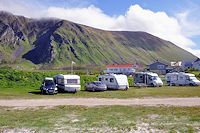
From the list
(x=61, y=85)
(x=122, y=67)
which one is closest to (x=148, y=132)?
(x=61, y=85)

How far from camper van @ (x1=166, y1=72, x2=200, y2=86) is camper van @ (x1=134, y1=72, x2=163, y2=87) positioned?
243 inches

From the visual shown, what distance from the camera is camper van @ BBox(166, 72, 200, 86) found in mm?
62094

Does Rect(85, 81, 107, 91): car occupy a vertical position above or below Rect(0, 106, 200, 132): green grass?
above

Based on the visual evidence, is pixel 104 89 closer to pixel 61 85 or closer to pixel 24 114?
pixel 61 85

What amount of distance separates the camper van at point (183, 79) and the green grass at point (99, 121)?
41.3 m

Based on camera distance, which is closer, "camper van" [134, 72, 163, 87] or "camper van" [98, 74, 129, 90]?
"camper van" [98, 74, 129, 90]

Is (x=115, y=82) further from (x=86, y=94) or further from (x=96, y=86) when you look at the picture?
(x=86, y=94)

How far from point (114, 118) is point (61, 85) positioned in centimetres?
2556

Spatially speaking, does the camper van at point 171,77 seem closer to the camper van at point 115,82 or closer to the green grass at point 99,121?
the camper van at point 115,82

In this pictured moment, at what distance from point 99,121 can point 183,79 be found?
4746 cm

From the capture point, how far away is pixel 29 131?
15.9m

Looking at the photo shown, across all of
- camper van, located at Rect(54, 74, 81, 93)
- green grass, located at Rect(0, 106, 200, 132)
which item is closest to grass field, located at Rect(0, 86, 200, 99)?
camper van, located at Rect(54, 74, 81, 93)

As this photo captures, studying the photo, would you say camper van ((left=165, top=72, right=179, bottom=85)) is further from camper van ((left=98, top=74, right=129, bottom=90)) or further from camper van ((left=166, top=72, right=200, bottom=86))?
camper van ((left=98, top=74, right=129, bottom=90))

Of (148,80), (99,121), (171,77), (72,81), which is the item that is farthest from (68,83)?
(171,77)
